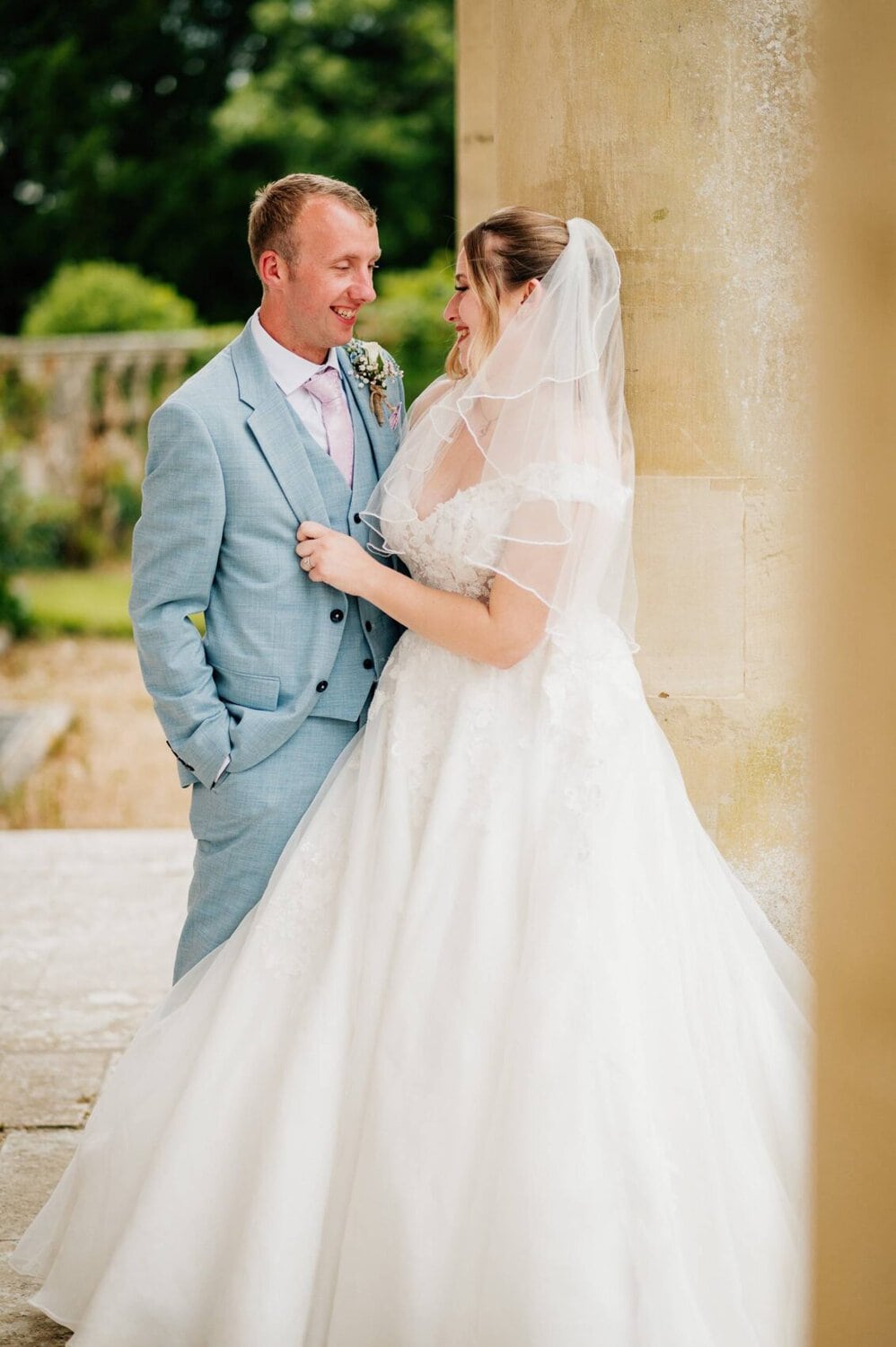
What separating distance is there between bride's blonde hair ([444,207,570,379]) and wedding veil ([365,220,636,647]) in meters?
0.03

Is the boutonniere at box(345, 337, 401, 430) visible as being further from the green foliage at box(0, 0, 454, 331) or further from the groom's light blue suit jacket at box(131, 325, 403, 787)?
the green foliage at box(0, 0, 454, 331)

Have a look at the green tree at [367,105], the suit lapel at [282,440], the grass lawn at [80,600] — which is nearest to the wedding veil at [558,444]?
the suit lapel at [282,440]

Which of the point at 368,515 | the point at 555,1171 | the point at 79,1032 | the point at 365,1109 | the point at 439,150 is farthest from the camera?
the point at 439,150

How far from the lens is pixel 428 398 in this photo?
2.71 metres

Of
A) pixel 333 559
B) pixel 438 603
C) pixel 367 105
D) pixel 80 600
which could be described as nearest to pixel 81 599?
pixel 80 600

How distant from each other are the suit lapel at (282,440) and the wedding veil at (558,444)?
0.45 ft

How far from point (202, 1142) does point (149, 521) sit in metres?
1.04

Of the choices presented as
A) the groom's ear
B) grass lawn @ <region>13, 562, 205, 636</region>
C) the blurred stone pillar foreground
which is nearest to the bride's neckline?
the groom's ear

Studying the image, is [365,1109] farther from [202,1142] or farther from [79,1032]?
[79,1032]

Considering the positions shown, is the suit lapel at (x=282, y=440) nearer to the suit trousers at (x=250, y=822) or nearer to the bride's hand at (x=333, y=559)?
the bride's hand at (x=333, y=559)

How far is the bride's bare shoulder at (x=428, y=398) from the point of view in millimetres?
2670

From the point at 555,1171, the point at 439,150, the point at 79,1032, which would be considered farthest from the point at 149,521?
the point at 439,150

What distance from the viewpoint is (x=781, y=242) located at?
8.76 feet

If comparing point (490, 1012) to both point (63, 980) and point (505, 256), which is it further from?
point (63, 980)
